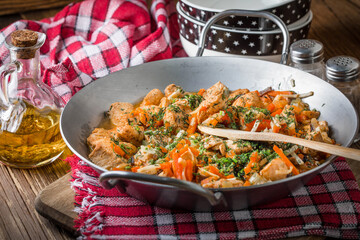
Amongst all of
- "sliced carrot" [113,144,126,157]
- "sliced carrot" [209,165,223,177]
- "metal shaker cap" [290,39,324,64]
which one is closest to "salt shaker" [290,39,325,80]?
"metal shaker cap" [290,39,324,64]

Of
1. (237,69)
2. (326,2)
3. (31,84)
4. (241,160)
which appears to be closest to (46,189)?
(31,84)

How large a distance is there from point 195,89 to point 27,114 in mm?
794

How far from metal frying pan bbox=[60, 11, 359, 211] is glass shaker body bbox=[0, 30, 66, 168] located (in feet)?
0.49

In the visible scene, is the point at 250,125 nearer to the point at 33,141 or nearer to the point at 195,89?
the point at 195,89

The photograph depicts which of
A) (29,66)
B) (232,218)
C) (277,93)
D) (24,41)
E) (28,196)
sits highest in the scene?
(24,41)

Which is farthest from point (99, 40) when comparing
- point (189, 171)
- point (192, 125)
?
point (189, 171)

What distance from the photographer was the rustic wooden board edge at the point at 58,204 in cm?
165

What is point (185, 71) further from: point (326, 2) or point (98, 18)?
point (326, 2)

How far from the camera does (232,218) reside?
156 cm

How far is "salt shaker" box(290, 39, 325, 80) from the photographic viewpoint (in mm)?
2090

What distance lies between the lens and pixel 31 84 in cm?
196

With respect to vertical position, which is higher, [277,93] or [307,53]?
[307,53]

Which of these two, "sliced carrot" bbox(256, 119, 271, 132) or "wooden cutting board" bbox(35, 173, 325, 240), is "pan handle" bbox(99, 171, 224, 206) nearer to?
"wooden cutting board" bbox(35, 173, 325, 240)

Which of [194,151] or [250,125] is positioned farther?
[250,125]
